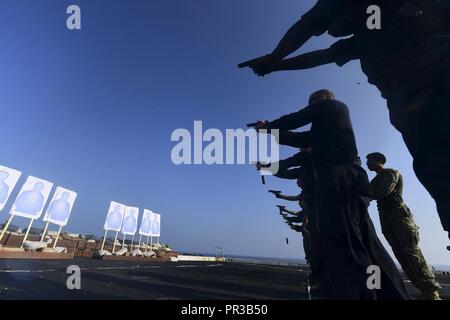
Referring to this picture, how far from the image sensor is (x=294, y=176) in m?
5.37

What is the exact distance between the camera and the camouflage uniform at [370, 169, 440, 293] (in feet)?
12.2

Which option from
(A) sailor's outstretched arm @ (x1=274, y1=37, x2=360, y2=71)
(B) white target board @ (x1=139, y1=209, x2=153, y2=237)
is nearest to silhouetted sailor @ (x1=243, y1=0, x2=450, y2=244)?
(A) sailor's outstretched arm @ (x1=274, y1=37, x2=360, y2=71)

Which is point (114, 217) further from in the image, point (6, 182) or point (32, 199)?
point (6, 182)

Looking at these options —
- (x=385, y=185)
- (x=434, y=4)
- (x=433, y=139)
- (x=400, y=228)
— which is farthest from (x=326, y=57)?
(x=400, y=228)

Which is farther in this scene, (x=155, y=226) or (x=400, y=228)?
(x=155, y=226)

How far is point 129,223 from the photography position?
20578mm

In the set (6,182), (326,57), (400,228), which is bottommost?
(400,228)

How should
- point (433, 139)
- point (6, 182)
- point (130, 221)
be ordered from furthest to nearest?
1. point (130, 221)
2. point (6, 182)
3. point (433, 139)

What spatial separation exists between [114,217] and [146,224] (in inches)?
182

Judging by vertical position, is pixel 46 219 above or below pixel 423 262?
above

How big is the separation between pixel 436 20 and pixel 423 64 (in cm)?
30

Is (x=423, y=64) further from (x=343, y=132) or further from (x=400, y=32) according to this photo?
(x=343, y=132)

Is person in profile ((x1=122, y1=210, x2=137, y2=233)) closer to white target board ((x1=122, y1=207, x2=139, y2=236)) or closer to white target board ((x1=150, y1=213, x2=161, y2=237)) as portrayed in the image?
white target board ((x1=122, y1=207, x2=139, y2=236))
